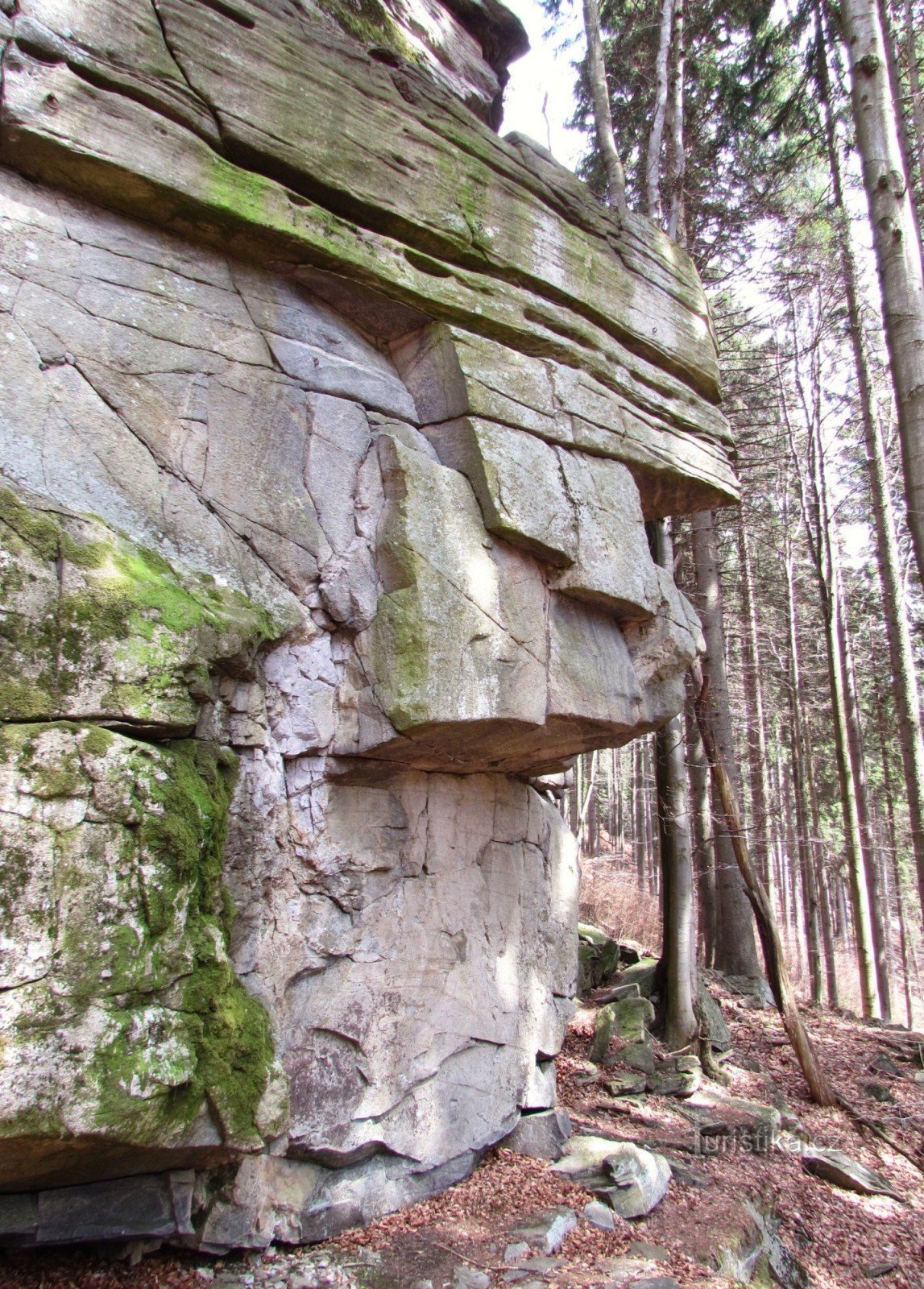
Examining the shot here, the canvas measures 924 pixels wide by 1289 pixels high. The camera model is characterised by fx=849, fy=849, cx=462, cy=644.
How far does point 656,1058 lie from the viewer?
9.08m

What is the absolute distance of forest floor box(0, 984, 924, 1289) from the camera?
4.26m

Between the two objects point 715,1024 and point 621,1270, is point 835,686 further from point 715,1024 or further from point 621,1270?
point 621,1270

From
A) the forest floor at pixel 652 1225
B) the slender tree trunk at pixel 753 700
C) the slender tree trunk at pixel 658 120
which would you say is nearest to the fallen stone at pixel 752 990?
the forest floor at pixel 652 1225

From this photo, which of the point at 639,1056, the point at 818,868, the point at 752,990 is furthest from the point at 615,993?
the point at 818,868

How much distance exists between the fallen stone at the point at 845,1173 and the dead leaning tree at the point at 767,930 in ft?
4.19

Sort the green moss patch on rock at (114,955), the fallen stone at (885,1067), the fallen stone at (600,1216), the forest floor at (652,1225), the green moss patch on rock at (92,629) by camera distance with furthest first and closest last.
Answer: the fallen stone at (885,1067) → the fallen stone at (600,1216) → the forest floor at (652,1225) → the green moss patch on rock at (92,629) → the green moss patch on rock at (114,955)

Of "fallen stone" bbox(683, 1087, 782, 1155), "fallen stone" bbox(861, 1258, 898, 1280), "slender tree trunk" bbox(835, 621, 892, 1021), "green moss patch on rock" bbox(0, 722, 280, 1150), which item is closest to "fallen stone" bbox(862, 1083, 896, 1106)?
"fallen stone" bbox(683, 1087, 782, 1155)

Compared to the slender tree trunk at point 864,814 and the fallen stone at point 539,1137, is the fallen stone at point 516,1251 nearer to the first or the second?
the fallen stone at point 539,1137

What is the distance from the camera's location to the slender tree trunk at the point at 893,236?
6.64 meters

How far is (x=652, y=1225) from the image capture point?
5695 mm

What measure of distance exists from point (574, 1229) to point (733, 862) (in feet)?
29.2

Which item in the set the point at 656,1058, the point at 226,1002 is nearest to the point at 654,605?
the point at 226,1002

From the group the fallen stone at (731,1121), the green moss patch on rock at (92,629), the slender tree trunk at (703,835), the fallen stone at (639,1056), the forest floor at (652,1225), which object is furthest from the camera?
the slender tree trunk at (703,835)

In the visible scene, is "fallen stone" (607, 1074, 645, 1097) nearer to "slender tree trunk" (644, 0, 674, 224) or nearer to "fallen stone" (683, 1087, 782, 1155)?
"fallen stone" (683, 1087, 782, 1155)
